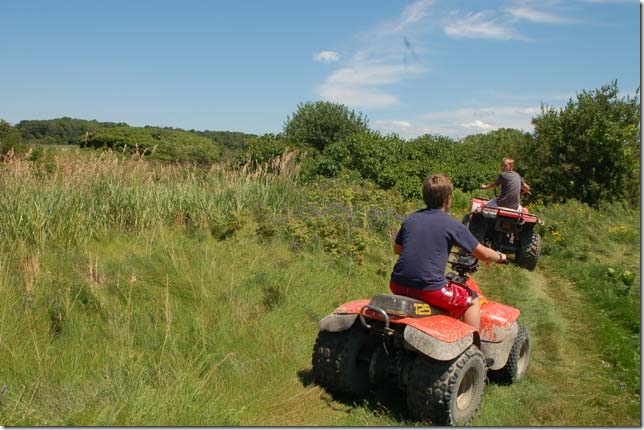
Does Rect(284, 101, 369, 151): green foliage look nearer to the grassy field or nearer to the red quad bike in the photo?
the grassy field

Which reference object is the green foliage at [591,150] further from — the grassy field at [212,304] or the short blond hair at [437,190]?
the short blond hair at [437,190]

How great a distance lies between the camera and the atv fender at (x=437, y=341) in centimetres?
367

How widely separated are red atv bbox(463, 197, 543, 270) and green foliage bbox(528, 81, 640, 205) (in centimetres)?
902

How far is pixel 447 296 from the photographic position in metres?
4.03

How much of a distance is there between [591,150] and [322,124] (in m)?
10.5

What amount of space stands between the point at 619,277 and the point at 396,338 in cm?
562

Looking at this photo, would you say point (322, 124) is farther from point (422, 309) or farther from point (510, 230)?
point (422, 309)

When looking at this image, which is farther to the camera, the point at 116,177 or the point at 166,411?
the point at 116,177

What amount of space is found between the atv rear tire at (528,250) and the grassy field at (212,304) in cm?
29

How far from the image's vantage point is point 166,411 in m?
3.55

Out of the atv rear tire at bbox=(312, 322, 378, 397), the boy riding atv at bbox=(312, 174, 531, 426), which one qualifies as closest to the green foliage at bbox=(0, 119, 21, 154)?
the atv rear tire at bbox=(312, 322, 378, 397)

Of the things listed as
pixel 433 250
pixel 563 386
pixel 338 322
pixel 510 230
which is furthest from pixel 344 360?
pixel 510 230

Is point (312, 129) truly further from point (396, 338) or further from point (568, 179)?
point (396, 338)

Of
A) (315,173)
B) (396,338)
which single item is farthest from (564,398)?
(315,173)
